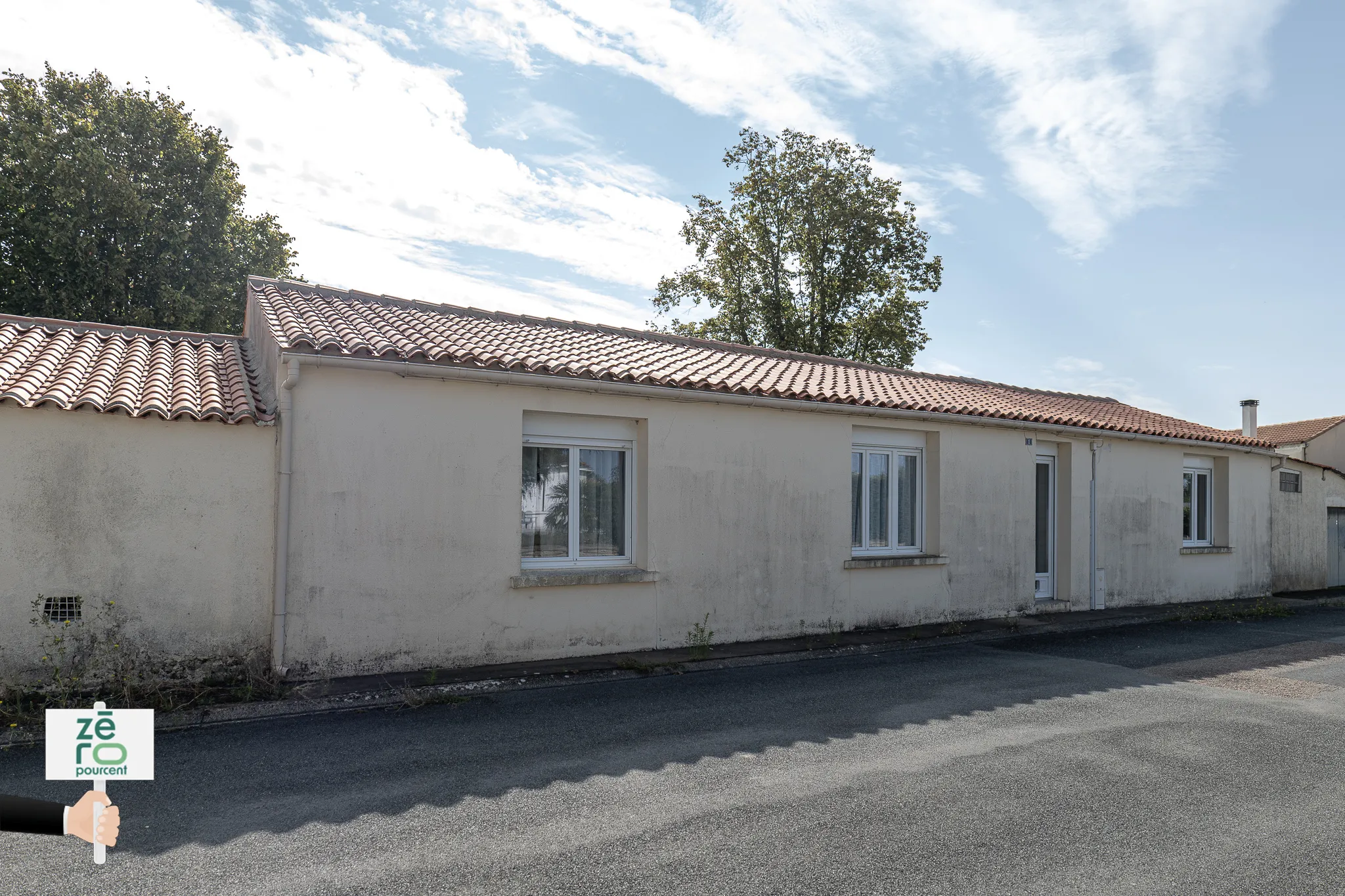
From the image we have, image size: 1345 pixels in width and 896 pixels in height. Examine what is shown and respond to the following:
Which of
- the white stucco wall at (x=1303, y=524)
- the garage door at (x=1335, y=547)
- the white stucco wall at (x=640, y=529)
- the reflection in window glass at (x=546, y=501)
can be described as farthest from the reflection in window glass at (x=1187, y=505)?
the reflection in window glass at (x=546, y=501)

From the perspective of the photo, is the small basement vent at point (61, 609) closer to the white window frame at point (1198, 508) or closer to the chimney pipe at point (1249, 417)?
the white window frame at point (1198, 508)

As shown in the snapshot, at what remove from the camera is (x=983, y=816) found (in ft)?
15.2

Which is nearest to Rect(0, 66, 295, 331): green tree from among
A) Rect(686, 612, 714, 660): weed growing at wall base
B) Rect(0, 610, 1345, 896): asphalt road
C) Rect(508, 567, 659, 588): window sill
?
Rect(508, 567, 659, 588): window sill

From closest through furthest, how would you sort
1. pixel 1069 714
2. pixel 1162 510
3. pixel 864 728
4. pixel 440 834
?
pixel 440 834
pixel 864 728
pixel 1069 714
pixel 1162 510

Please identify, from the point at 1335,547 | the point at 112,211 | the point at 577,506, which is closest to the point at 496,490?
the point at 577,506

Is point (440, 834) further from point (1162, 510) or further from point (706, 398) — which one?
point (1162, 510)

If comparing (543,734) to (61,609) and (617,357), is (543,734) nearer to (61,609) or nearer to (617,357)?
(61,609)

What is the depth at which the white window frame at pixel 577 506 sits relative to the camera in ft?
29.3

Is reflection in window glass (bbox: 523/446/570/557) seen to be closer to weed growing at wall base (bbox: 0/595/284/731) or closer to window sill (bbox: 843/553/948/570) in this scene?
weed growing at wall base (bbox: 0/595/284/731)

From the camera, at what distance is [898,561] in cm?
1122

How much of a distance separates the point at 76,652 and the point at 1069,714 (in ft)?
26.8

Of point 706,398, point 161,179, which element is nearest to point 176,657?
point 706,398

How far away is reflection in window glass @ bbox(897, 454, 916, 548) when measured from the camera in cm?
1181

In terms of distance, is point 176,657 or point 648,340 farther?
point 648,340
